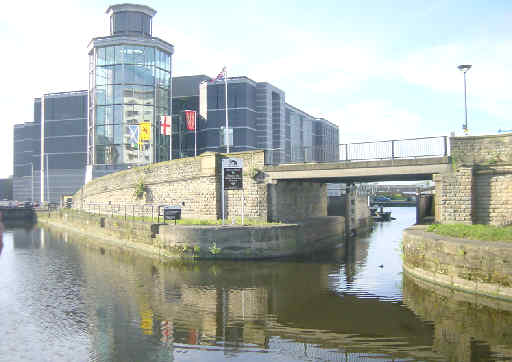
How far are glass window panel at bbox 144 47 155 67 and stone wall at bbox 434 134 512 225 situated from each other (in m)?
54.0

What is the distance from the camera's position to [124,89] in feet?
224

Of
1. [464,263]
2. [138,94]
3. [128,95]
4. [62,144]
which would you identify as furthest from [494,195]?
[62,144]

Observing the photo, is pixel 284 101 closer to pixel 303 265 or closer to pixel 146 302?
pixel 303 265

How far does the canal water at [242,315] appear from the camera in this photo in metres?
12.5

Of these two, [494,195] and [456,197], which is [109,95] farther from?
[494,195]

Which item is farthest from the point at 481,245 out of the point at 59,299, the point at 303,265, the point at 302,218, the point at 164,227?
the point at 302,218

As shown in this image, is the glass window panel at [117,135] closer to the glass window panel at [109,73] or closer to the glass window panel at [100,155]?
the glass window panel at [100,155]

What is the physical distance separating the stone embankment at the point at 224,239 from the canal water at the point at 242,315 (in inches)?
56.6

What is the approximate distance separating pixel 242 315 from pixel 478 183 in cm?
1557

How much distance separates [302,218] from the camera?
38062 mm

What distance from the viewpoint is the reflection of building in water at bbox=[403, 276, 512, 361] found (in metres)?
12.1

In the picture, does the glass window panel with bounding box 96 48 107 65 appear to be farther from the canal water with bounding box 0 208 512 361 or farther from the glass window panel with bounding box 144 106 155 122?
the canal water with bounding box 0 208 512 361

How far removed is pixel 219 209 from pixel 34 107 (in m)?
76.9

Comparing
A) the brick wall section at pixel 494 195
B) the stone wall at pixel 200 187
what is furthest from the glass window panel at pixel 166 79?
the brick wall section at pixel 494 195
